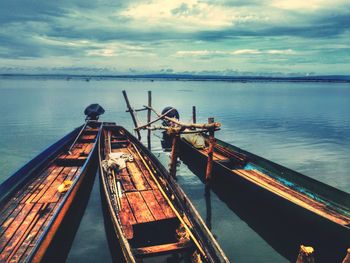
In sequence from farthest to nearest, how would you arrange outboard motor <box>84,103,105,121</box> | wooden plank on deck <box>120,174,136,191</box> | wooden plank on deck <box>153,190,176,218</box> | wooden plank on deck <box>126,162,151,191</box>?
outboard motor <box>84,103,105,121</box> < wooden plank on deck <box>126,162,151,191</box> < wooden plank on deck <box>120,174,136,191</box> < wooden plank on deck <box>153,190,176,218</box>

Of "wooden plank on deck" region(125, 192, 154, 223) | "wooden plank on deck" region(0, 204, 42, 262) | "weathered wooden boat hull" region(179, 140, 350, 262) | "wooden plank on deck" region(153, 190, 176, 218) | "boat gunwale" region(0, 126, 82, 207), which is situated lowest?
"weathered wooden boat hull" region(179, 140, 350, 262)

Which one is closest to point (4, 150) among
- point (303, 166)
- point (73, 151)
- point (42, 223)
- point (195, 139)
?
point (73, 151)

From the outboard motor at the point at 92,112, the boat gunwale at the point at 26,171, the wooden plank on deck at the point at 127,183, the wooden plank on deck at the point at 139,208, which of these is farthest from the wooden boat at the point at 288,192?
the outboard motor at the point at 92,112

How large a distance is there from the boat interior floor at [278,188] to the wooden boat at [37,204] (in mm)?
8746

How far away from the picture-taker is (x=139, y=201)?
10.7m

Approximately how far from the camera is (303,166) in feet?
Result: 69.9

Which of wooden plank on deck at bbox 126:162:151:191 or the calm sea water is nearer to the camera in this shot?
the calm sea water

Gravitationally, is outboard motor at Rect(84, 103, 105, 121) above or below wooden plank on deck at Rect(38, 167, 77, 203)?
above

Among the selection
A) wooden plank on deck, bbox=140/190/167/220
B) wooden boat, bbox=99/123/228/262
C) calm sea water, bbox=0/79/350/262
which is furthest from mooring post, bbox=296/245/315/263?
calm sea water, bbox=0/79/350/262

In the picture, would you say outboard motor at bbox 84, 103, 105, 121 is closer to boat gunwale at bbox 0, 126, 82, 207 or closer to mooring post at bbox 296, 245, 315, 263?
boat gunwale at bbox 0, 126, 82, 207

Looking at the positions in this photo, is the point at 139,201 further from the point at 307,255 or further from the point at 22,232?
the point at 307,255

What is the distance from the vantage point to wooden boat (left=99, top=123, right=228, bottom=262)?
7.72 metres

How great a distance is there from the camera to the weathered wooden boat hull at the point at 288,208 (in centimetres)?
894

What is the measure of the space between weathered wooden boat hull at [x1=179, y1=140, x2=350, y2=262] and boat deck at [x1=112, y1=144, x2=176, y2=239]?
4.90m
